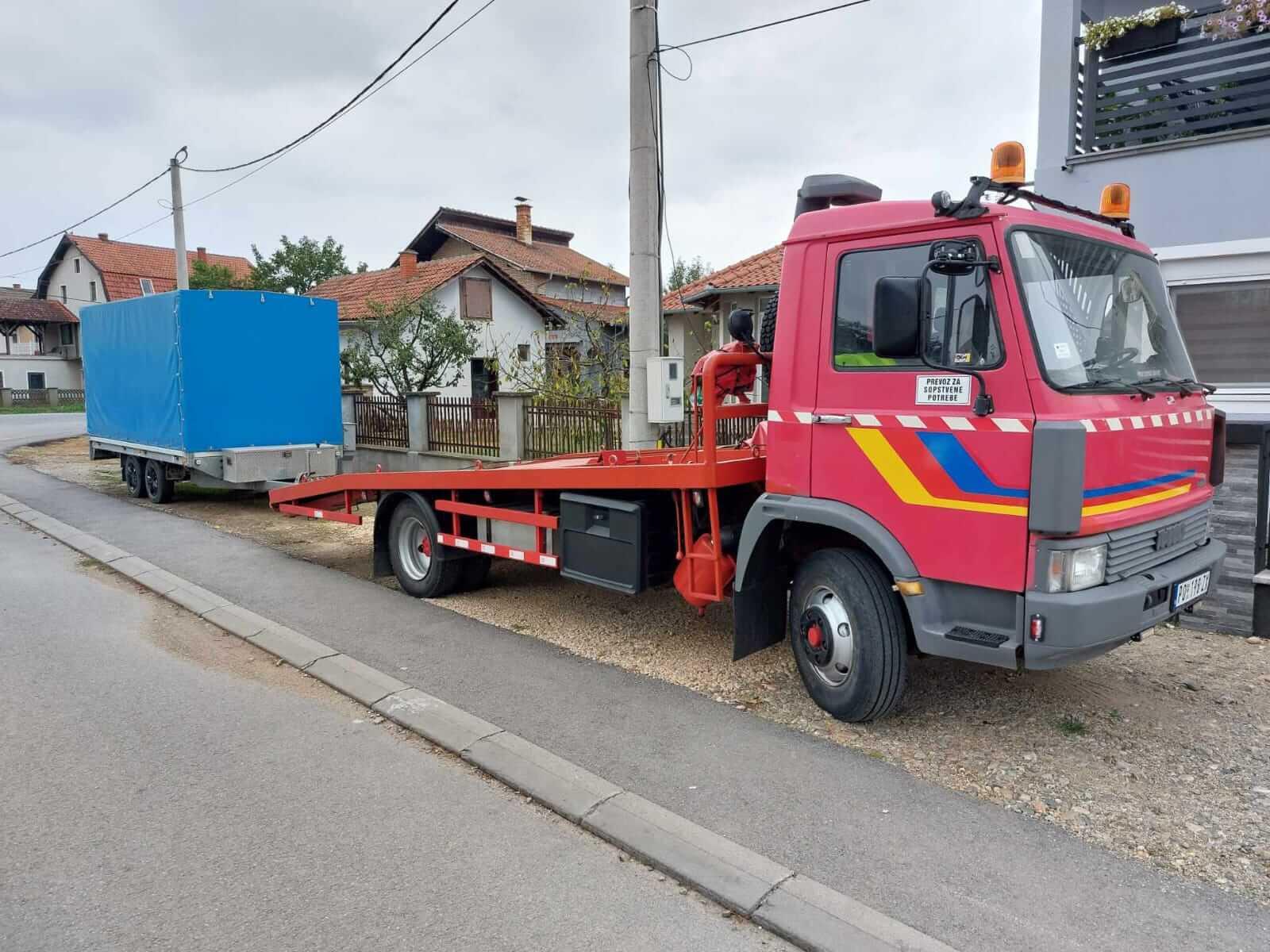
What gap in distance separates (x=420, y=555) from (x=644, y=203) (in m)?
3.69

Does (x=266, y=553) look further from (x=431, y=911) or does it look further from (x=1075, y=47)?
(x=1075, y=47)

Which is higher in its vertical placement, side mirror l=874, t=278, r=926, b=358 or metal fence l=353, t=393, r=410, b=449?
side mirror l=874, t=278, r=926, b=358

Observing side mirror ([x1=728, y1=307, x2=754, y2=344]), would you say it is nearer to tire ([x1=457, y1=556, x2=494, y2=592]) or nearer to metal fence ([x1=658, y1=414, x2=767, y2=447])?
metal fence ([x1=658, y1=414, x2=767, y2=447])

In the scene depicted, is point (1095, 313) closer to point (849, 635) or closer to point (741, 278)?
point (849, 635)

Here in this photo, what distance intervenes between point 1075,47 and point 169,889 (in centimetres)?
917

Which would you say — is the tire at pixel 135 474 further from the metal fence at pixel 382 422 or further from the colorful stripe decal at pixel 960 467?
the colorful stripe decal at pixel 960 467

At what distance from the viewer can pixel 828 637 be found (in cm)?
447

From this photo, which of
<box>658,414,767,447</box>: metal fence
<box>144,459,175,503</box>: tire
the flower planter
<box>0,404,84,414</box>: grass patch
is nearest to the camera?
<box>658,414,767,447</box>: metal fence

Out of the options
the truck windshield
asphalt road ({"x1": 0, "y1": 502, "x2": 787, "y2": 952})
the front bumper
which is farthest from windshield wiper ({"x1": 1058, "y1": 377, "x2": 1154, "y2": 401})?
asphalt road ({"x1": 0, "y1": 502, "x2": 787, "y2": 952})

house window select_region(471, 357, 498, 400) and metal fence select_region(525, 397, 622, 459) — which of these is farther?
house window select_region(471, 357, 498, 400)

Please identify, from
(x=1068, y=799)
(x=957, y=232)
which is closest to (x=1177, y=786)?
(x=1068, y=799)

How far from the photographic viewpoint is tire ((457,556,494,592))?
7.38 m

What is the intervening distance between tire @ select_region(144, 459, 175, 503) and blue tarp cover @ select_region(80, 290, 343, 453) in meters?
0.46

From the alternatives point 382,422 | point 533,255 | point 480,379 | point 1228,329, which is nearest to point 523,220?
point 533,255
